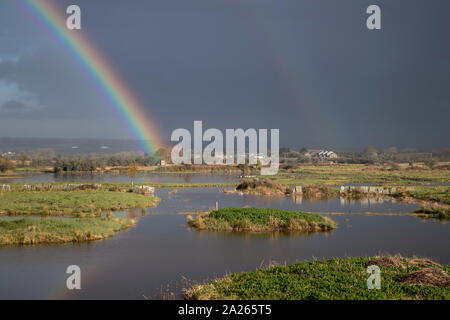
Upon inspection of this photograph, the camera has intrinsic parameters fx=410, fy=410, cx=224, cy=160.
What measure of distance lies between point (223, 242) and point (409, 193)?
31.9 metres

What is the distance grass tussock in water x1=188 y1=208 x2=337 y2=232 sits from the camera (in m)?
26.9

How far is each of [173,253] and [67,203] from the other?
18874mm

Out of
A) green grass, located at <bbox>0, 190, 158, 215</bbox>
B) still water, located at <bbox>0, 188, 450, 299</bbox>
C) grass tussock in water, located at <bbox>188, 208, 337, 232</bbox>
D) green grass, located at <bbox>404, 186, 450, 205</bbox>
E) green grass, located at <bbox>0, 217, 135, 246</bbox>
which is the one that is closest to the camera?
still water, located at <bbox>0, 188, 450, 299</bbox>

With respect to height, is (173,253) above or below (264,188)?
below

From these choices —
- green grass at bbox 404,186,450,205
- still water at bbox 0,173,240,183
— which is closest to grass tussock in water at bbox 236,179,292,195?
green grass at bbox 404,186,450,205

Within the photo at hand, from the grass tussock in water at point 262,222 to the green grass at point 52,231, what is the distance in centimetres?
627

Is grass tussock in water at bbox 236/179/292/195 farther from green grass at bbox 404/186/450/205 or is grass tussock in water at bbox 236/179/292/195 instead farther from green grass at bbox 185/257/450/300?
green grass at bbox 185/257/450/300

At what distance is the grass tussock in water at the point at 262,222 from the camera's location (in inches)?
1059

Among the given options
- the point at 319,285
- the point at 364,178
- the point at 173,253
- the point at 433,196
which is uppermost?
the point at 364,178

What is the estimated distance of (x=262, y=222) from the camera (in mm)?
27188

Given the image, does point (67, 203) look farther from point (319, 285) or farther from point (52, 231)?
point (319, 285)

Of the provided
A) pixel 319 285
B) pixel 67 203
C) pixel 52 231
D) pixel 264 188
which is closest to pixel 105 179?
pixel 264 188

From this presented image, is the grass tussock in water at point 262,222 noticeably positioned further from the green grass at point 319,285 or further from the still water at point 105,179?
the still water at point 105,179

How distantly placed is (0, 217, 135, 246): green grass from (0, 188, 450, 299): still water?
97 centimetres
